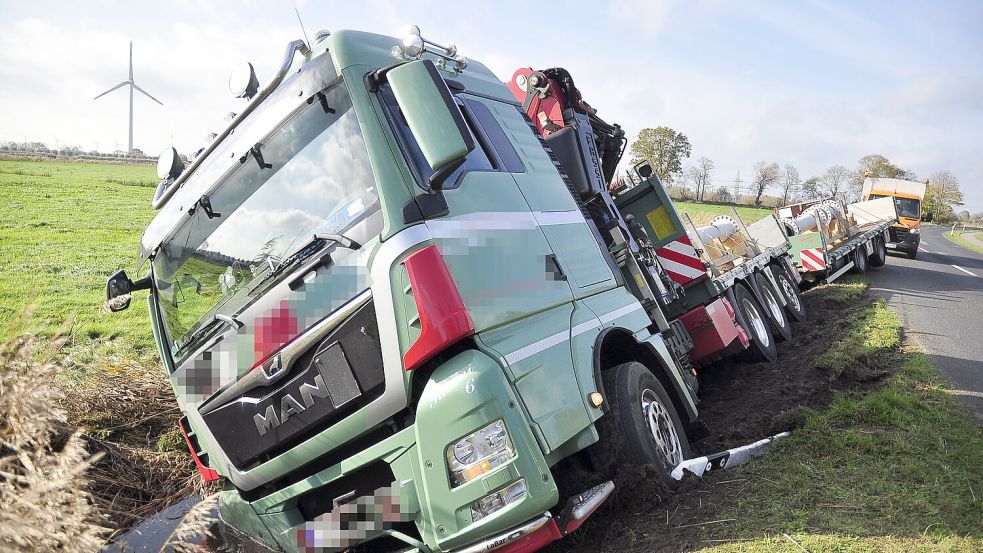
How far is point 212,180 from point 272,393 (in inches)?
47.9

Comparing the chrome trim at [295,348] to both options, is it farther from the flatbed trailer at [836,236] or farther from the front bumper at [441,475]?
the flatbed trailer at [836,236]

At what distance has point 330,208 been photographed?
10.4ft

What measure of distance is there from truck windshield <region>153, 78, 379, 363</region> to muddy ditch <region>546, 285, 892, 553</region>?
1.91 metres

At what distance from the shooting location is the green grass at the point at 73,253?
7.32 m

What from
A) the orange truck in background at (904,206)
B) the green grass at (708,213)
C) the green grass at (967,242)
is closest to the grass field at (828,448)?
the green grass at (708,213)

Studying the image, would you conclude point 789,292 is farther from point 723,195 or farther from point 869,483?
point 723,195

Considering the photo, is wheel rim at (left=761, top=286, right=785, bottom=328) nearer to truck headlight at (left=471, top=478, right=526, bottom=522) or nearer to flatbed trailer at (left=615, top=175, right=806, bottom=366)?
flatbed trailer at (left=615, top=175, right=806, bottom=366)

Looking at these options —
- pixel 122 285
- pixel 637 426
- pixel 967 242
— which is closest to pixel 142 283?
pixel 122 285

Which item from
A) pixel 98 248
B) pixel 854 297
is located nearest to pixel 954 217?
pixel 854 297

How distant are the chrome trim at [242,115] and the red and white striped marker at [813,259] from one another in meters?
12.1

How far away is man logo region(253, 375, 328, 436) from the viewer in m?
3.05

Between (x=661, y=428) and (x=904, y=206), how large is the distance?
82.2 feet

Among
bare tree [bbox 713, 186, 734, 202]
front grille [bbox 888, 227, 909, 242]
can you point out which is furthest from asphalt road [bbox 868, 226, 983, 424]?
bare tree [bbox 713, 186, 734, 202]

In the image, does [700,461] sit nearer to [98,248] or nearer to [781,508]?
[781,508]
